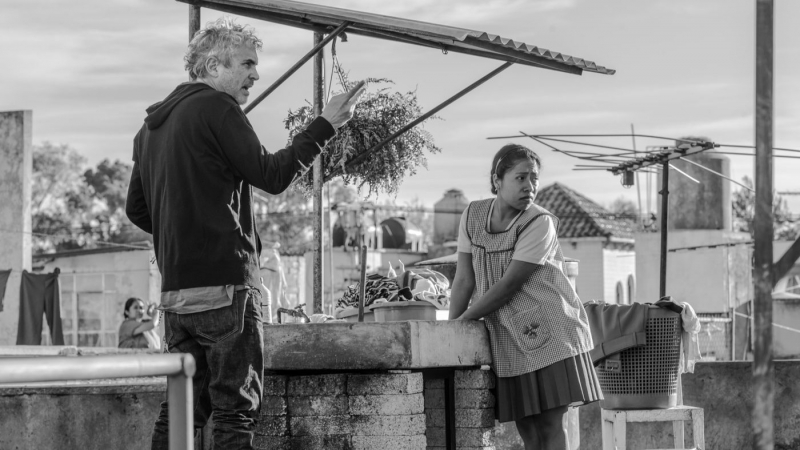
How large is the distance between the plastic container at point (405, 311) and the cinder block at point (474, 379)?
0.60m

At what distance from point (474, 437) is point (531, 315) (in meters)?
0.61

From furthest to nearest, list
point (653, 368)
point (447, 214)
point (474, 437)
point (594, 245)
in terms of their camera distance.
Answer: point (447, 214), point (594, 245), point (653, 368), point (474, 437)

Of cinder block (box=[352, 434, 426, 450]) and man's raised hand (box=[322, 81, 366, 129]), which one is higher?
man's raised hand (box=[322, 81, 366, 129])

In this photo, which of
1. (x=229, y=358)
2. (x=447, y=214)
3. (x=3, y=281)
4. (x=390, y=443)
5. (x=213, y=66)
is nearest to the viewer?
(x=229, y=358)

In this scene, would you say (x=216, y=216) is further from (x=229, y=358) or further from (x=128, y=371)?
(x=128, y=371)

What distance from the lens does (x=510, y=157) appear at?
480 cm

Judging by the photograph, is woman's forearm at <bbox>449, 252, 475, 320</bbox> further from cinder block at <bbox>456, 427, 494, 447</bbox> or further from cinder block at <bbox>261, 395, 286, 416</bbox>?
cinder block at <bbox>261, 395, 286, 416</bbox>

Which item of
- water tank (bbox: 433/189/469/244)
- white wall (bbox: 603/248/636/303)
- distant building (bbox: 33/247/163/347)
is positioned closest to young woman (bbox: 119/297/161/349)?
distant building (bbox: 33/247/163/347)

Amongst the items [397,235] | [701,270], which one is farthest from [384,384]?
[397,235]

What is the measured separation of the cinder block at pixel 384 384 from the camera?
4512mm

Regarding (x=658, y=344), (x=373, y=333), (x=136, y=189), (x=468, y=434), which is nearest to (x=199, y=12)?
(x=136, y=189)

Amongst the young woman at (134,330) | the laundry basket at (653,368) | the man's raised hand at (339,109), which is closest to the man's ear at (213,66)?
the man's raised hand at (339,109)

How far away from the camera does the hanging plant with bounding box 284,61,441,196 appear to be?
21.9 feet

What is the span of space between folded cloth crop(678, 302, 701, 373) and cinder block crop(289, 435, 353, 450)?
8.00 feet
